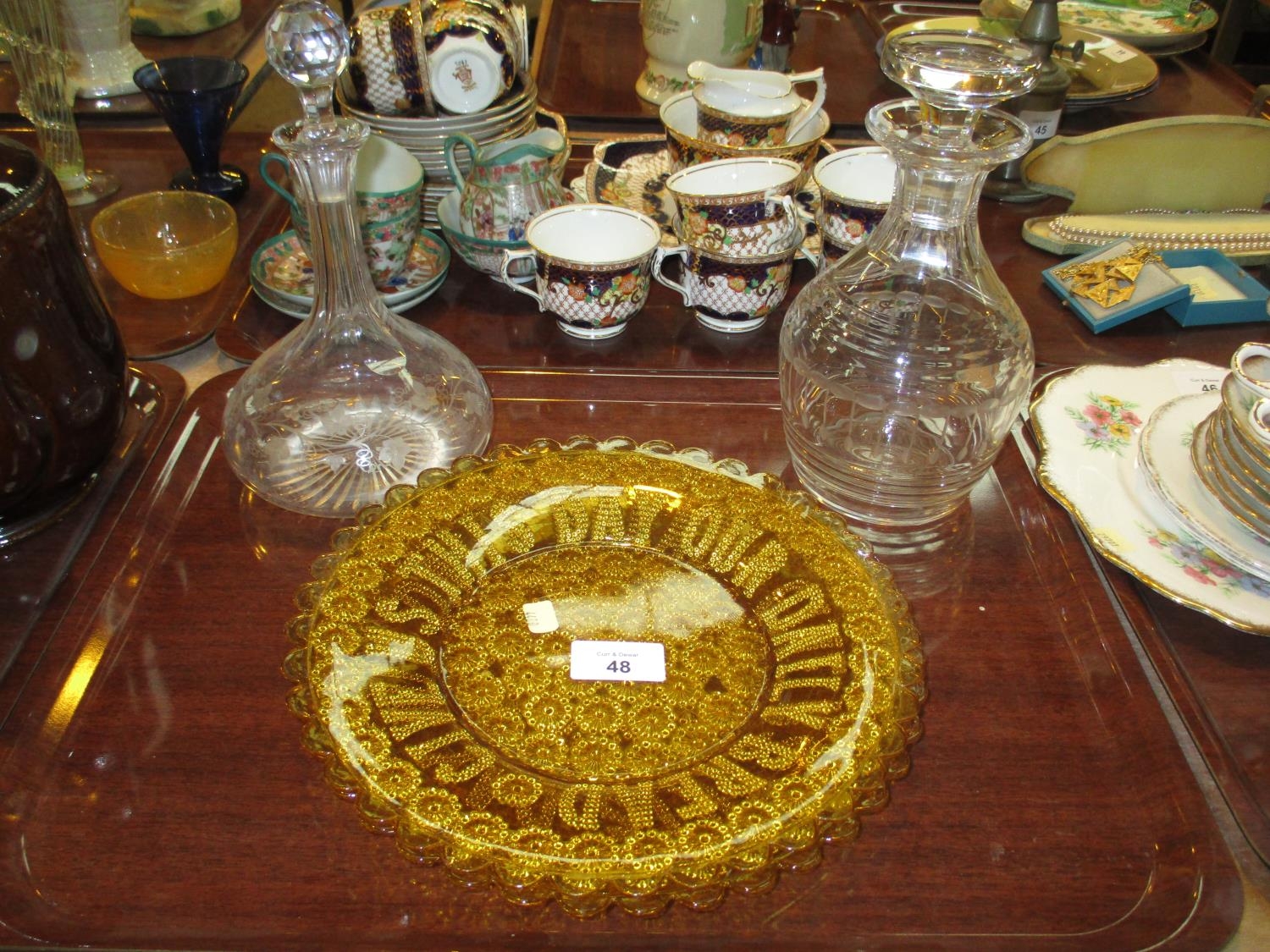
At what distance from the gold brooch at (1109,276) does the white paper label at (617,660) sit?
0.56 m

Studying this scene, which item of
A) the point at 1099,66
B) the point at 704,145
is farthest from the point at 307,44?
the point at 1099,66

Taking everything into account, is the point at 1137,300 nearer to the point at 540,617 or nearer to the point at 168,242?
the point at 540,617

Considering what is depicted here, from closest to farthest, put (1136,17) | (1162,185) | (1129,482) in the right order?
(1129,482) → (1162,185) → (1136,17)

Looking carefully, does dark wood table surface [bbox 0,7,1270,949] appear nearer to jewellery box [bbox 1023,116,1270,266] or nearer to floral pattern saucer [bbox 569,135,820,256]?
floral pattern saucer [bbox 569,135,820,256]

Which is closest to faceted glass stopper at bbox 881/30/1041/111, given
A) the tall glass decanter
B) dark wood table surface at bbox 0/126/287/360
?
the tall glass decanter

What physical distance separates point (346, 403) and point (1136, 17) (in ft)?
4.53

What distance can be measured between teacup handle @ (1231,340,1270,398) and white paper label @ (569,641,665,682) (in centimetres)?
38

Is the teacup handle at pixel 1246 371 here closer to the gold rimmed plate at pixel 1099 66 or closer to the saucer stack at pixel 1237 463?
the saucer stack at pixel 1237 463

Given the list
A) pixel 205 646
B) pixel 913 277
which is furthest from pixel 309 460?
pixel 913 277

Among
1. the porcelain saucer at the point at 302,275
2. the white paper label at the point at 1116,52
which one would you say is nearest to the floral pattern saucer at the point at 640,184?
the porcelain saucer at the point at 302,275

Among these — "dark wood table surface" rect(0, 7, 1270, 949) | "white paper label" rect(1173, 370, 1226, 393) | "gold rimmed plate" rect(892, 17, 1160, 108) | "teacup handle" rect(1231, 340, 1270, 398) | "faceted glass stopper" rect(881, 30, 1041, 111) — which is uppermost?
"faceted glass stopper" rect(881, 30, 1041, 111)

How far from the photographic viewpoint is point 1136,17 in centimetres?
150

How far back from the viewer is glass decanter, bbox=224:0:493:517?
0.66 metres

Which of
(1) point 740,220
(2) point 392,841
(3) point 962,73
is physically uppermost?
(3) point 962,73
